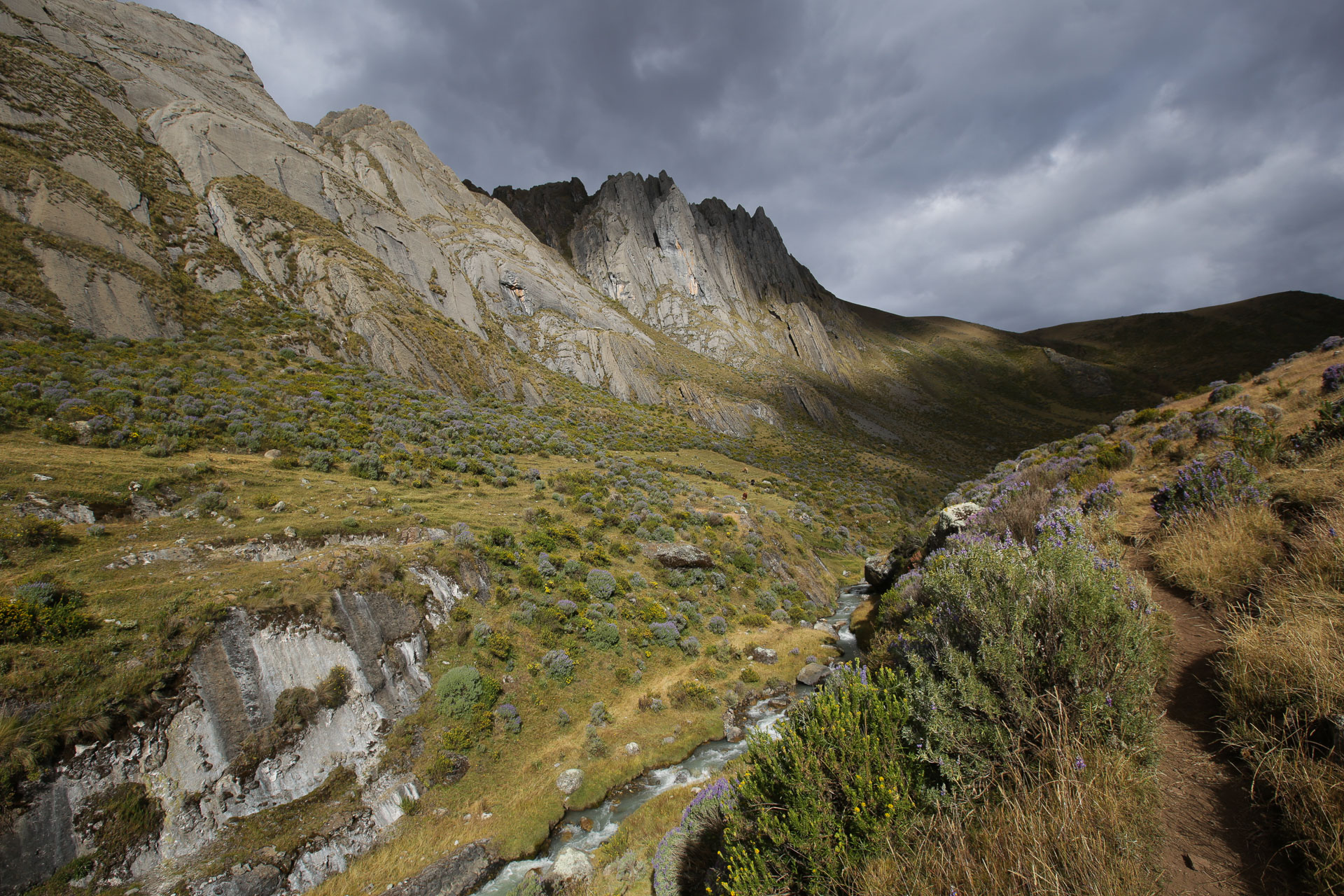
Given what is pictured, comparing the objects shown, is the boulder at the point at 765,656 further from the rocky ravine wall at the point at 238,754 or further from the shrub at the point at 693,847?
the rocky ravine wall at the point at 238,754

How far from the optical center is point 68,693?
10.0 metres

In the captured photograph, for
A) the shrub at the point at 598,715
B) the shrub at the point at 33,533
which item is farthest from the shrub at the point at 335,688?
the shrub at the point at 33,533

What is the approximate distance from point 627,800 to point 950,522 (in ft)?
48.0

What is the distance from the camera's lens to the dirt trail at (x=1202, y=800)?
3268 millimetres

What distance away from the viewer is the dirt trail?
129 inches

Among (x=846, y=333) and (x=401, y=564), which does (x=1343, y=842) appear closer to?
(x=401, y=564)

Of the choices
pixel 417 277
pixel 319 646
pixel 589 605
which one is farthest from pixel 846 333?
pixel 319 646

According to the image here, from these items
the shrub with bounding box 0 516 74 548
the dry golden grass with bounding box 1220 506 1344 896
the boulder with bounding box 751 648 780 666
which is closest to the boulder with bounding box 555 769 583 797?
the boulder with bounding box 751 648 780 666

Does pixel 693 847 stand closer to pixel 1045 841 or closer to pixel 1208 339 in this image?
pixel 1045 841

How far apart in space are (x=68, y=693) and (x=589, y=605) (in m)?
14.9

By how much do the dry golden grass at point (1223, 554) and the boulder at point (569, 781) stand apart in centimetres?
1557

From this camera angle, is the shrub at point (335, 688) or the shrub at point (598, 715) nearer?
the shrub at point (335, 688)

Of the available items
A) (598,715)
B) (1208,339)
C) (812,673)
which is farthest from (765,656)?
(1208,339)

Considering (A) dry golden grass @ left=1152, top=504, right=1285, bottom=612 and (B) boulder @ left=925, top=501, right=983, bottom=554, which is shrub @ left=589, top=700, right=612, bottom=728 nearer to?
(B) boulder @ left=925, top=501, right=983, bottom=554
